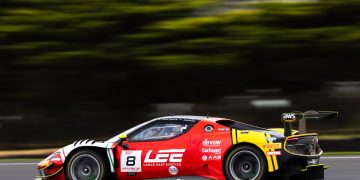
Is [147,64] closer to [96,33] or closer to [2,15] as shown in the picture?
[96,33]

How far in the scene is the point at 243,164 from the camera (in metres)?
8.73

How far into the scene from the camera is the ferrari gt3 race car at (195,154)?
8680 mm

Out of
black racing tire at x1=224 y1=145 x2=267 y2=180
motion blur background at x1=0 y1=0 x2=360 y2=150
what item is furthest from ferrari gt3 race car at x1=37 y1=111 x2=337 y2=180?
motion blur background at x1=0 y1=0 x2=360 y2=150

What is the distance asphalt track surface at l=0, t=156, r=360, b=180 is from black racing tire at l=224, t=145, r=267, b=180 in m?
1.64

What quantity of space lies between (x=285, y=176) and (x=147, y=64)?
868 cm

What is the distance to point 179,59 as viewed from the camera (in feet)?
54.5

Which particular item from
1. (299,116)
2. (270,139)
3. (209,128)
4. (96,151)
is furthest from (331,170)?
(96,151)

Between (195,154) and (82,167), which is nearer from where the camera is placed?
(195,154)

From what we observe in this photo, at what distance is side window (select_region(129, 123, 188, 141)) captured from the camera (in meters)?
9.09

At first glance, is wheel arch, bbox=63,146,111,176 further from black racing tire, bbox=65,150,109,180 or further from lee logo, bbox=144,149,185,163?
lee logo, bbox=144,149,185,163

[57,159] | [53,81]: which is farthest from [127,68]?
[57,159]

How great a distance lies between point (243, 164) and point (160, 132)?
122 cm

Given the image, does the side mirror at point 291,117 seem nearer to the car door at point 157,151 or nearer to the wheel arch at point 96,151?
the car door at point 157,151

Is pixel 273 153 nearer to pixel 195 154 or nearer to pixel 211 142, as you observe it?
pixel 211 142
